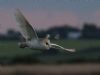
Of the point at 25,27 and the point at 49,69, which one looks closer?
the point at 25,27

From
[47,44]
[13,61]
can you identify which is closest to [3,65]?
[13,61]

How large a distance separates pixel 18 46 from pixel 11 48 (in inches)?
5.1

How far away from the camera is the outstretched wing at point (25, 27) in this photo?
608cm

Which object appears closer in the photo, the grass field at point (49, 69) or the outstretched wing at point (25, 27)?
the outstretched wing at point (25, 27)

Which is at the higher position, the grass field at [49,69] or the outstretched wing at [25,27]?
the outstretched wing at [25,27]

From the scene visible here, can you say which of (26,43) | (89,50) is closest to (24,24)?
(26,43)

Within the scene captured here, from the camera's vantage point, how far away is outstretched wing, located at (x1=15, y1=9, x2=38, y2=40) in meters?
6.08

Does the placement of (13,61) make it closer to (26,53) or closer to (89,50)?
(26,53)

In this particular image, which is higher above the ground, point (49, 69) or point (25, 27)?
point (25, 27)

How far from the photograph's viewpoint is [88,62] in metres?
6.37

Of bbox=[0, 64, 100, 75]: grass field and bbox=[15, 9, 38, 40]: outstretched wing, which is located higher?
bbox=[15, 9, 38, 40]: outstretched wing

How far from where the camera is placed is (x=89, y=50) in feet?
20.7

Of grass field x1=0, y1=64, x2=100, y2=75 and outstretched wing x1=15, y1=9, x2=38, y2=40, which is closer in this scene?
outstretched wing x1=15, y1=9, x2=38, y2=40

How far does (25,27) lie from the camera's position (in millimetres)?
6125
